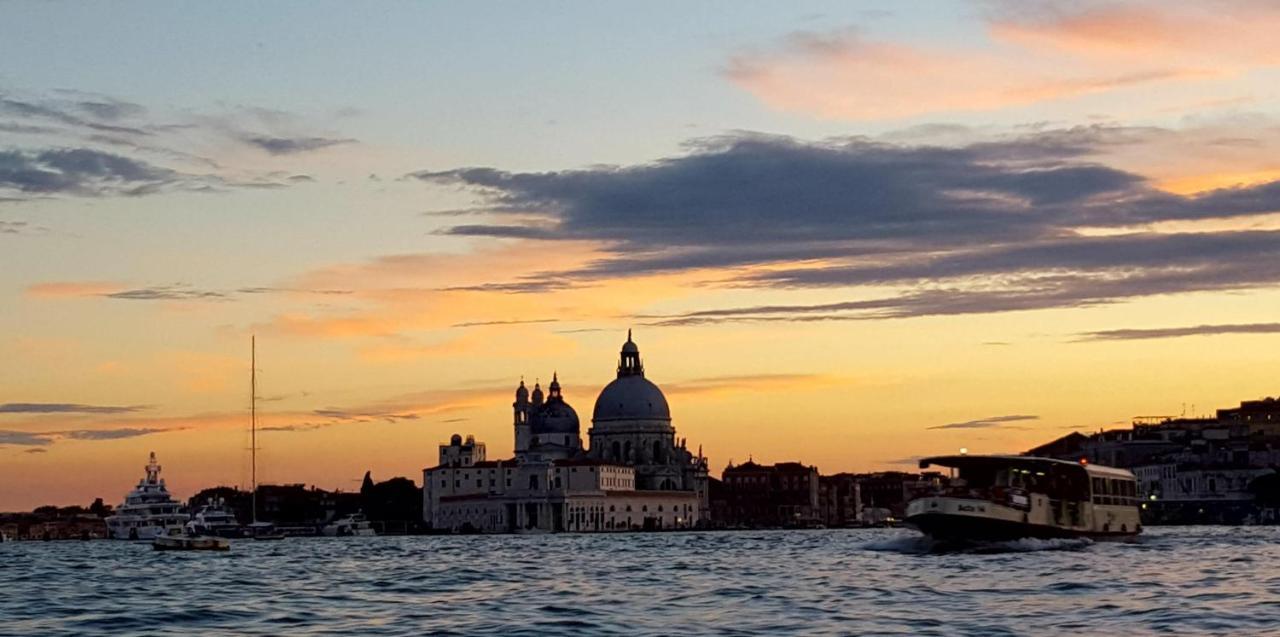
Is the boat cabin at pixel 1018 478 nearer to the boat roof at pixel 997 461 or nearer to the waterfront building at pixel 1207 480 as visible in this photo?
the boat roof at pixel 997 461

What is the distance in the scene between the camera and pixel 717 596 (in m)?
41.2

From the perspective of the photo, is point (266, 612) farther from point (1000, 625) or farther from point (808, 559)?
point (808, 559)

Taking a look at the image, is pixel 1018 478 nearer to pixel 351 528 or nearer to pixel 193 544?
pixel 193 544

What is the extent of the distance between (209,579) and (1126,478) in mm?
31050

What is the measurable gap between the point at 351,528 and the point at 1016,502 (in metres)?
130

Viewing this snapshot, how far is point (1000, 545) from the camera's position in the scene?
58438 mm

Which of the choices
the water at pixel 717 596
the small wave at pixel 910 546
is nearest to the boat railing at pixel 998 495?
the water at pixel 717 596

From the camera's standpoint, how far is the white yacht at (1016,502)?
5769 cm

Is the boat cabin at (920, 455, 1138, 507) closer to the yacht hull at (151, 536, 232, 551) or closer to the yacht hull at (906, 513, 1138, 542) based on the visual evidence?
the yacht hull at (906, 513, 1138, 542)

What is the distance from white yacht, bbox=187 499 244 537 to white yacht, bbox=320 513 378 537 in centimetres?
981

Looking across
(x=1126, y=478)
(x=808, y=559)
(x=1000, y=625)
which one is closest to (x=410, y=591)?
(x=1000, y=625)

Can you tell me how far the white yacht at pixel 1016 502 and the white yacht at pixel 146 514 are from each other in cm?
10337

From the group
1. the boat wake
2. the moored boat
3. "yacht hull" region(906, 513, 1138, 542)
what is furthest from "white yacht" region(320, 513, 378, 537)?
"yacht hull" region(906, 513, 1138, 542)

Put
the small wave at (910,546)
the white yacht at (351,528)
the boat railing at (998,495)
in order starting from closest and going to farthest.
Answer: the boat railing at (998,495) → the small wave at (910,546) → the white yacht at (351,528)
